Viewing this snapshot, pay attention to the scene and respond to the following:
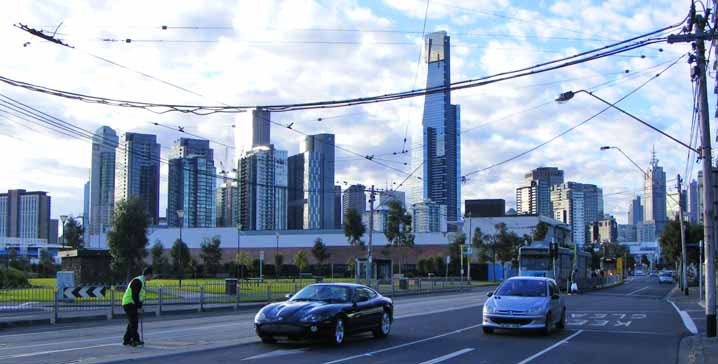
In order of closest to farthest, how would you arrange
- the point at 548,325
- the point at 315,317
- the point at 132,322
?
the point at 132,322
the point at 315,317
the point at 548,325

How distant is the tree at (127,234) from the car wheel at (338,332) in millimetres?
34130

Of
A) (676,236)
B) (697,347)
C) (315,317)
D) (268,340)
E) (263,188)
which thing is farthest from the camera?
(263,188)

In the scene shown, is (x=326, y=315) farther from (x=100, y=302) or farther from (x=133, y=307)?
(x=100, y=302)

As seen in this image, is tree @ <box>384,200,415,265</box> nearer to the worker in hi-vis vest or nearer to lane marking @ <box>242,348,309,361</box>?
the worker in hi-vis vest

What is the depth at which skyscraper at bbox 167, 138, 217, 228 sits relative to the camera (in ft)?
151

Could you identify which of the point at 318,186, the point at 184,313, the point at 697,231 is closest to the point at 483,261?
the point at 697,231

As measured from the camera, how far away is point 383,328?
1766cm

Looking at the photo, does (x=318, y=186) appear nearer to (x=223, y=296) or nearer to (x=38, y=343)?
(x=223, y=296)

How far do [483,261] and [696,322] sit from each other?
65.0 meters

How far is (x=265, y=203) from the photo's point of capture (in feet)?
290

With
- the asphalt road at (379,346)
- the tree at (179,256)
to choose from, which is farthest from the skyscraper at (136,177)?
the asphalt road at (379,346)

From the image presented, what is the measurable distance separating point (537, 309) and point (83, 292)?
637 inches

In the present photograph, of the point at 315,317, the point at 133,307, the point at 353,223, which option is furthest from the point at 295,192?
the point at 315,317

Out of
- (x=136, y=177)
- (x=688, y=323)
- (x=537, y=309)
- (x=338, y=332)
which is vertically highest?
(x=136, y=177)
